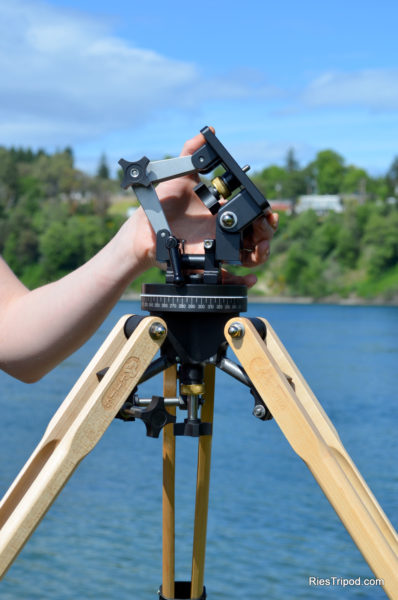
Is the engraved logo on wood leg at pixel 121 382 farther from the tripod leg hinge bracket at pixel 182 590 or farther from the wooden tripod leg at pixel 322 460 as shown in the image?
the tripod leg hinge bracket at pixel 182 590

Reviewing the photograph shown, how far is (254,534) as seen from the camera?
30.6 ft

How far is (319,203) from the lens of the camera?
277 feet

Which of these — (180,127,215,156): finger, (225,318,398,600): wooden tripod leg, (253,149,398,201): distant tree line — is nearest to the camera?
(225,318,398,600): wooden tripod leg

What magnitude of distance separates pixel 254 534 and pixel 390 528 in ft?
26.1

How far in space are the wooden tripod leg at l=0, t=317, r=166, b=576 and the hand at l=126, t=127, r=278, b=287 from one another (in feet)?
1.04

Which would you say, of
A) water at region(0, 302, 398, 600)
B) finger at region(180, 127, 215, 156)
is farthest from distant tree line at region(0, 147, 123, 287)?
finger at region(180, 127, 215, 156)

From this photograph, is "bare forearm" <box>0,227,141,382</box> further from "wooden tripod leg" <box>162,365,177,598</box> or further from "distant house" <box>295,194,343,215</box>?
"distant house" <box>295,194,343,215</box>

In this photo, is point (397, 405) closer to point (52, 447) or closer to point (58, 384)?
point (58, 384)

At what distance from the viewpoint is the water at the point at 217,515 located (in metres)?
8.02

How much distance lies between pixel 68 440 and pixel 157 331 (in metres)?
0.31

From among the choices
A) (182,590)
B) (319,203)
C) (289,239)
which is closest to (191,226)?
(182,590)

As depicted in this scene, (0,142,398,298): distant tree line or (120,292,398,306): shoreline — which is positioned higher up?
(0,142,398,298): distant tree line

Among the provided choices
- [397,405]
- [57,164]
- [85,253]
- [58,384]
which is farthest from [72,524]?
[57,164]

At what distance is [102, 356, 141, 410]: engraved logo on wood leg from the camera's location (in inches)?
66.5
